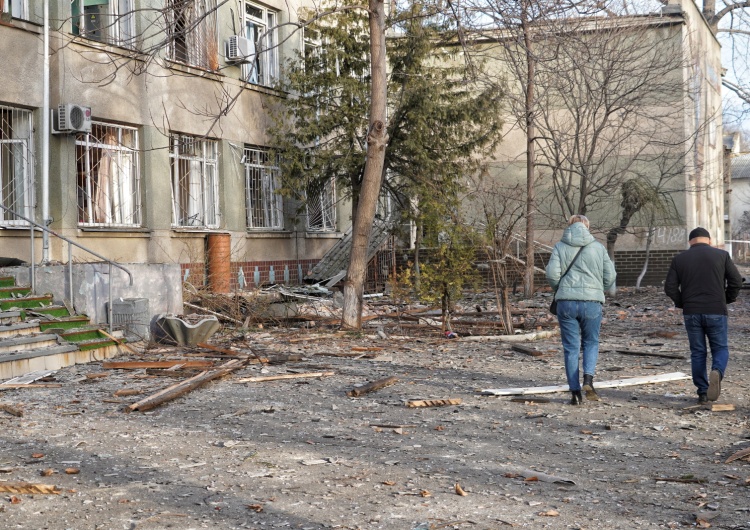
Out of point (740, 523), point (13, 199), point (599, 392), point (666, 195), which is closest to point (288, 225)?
point (13, 199)

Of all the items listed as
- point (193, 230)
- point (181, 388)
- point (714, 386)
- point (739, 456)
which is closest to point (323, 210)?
point (193, 230)

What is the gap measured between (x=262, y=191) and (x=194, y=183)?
9.05 feet

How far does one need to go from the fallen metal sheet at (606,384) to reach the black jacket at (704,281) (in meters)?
1.22

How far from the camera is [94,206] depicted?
707 inches

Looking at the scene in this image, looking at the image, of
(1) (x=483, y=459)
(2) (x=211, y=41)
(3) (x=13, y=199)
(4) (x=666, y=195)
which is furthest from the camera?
(4) (x=666, y=195)

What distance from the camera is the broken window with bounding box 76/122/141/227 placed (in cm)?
1764

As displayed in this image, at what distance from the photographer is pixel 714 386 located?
9383mm

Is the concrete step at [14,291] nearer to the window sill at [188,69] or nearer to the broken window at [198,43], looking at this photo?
the window sill at [188,69]

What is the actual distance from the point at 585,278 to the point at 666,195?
2130 centimetres

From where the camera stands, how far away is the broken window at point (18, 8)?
53.0 ft

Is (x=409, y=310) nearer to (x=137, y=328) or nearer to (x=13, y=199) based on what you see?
(x=137, y=328)

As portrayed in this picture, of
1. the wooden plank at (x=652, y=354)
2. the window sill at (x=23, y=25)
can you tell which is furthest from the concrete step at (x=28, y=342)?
the wooden plank at (x=652, y=354)

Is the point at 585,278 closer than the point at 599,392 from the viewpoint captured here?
Yes

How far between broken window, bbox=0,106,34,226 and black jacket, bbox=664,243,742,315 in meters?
11.2
